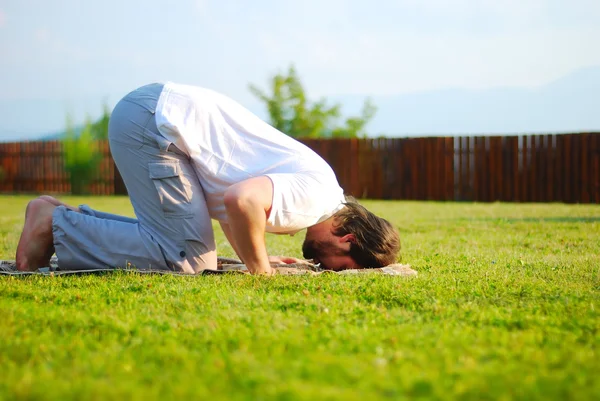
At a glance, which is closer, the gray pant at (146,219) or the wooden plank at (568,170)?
the gray pant at (146,219)

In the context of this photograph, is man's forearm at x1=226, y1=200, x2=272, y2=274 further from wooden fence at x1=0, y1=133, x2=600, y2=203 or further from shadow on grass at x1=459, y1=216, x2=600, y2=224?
wooden fence at x1=0, y1=133, x2=600, y2=203

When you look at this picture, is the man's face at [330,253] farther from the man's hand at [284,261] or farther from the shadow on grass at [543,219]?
the shadow on grass at [543,219]

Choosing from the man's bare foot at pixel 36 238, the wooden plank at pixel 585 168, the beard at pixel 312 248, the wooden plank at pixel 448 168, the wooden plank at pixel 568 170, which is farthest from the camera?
the wooden plank at pixel 448 168

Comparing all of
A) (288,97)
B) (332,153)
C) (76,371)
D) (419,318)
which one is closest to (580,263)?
(419,318)

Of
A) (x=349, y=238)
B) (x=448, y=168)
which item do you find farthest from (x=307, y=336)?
(x=448, y=168)

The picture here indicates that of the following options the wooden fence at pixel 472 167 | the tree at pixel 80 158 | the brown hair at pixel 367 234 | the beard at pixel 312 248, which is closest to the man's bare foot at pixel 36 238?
the beard at pixel 312 248

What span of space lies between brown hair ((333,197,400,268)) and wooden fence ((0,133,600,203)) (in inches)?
568

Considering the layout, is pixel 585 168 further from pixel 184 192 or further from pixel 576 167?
pixel 184 192

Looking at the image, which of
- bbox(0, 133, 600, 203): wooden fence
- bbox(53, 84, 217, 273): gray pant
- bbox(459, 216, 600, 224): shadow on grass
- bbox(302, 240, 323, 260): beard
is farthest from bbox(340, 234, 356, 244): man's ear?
bbox(0, 133, 600, 203): wooden fence

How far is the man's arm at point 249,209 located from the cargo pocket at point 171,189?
1.31 ft

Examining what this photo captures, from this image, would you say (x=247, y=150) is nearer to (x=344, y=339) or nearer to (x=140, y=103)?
(x=140, y=103)

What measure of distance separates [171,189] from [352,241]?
124 centimetres

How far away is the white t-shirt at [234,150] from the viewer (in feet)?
13.8

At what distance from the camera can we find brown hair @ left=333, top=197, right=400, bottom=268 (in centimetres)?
441
